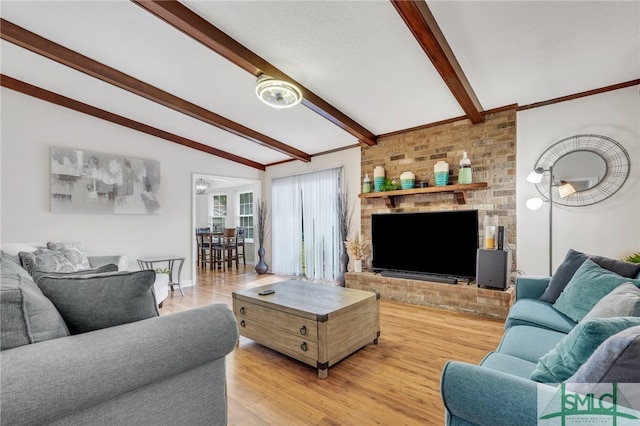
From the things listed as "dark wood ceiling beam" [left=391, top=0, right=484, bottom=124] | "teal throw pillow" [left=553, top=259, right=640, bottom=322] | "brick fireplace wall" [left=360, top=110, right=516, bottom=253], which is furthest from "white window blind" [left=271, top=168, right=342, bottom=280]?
"teal throw pillow" [left=553, top=259, right=640, bottom=322]

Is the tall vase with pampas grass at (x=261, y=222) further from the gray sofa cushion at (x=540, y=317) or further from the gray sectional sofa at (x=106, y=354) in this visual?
the gray sectional sofa at (x=106, y=354)

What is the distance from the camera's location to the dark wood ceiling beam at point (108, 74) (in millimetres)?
2756

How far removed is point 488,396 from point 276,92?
9.68 ft

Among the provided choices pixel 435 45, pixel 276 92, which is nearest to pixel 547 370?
pixel 435 45

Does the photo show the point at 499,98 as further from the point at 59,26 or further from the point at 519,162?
the point at 59,26

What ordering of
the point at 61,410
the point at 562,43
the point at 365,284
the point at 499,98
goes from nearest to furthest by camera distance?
1. the point at 61,410
2. the point at 562,43
3. the point at 499,98
4. the point at 365,284

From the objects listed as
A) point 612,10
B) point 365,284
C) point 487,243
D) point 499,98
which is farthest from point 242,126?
point 612,10

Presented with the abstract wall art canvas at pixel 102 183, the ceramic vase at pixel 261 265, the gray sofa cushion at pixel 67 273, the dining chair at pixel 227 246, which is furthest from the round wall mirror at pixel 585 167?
the dining chair at pixel 227 246

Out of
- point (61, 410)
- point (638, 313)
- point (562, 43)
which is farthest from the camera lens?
point (562, 43)

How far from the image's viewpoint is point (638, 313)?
112 cm

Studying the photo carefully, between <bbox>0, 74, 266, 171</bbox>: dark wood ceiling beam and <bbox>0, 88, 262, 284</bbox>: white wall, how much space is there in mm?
86

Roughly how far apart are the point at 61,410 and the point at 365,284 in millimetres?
3911

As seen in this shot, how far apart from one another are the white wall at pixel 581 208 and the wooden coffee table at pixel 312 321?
230 cm

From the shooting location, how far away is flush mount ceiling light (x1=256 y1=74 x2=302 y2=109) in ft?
9.61
